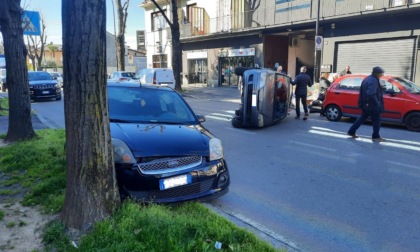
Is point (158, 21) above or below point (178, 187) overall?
above

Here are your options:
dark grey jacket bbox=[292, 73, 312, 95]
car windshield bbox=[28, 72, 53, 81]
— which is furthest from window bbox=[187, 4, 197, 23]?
dark grey jacket bbox=[292, 73, 312, 95]

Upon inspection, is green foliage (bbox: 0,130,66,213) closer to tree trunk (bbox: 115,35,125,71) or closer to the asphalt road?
the asphalt road

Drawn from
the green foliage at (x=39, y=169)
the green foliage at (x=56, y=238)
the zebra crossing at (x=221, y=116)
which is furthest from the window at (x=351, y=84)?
the green foliage at (x=56, y=238)

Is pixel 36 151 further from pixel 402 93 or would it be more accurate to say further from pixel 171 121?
pixel 402 93

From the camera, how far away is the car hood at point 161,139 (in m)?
3.93

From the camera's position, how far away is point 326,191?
5082 millimetres

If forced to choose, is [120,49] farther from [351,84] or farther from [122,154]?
[122,154]

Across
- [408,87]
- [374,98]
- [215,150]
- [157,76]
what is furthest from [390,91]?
[157,76]

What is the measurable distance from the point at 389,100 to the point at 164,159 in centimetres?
857

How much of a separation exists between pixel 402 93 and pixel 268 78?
3.88 metres

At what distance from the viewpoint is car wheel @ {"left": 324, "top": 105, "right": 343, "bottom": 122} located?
11.4 metres

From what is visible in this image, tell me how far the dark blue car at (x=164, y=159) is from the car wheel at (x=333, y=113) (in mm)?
7663

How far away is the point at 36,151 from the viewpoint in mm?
6129

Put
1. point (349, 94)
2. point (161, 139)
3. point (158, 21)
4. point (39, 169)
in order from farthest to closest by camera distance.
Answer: point (158, 21)
point (349, 94)
point (39, 169)
point (161, 139)
